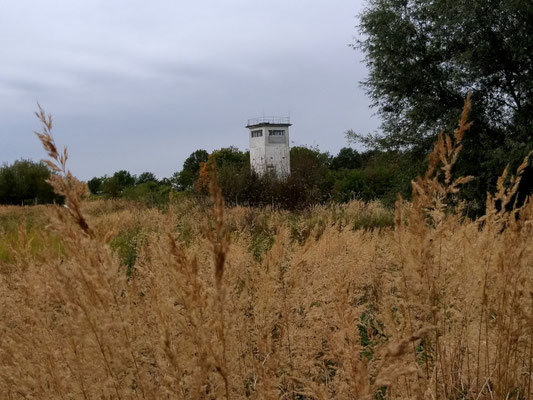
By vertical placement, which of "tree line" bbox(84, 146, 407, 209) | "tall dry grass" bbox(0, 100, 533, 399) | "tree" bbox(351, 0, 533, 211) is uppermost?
"tree" bbox(351, 0, 533, 211)

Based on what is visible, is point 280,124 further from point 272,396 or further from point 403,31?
point 272,396

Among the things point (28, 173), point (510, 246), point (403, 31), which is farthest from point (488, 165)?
point (28, 173)

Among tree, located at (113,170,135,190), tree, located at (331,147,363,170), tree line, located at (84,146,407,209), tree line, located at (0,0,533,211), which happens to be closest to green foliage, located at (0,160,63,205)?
tree line, located at (84,146,407,209)

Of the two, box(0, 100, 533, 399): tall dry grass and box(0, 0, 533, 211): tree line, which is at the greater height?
box(0, 0, 533, 211): tree line

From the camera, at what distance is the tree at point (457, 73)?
1402 centimetres

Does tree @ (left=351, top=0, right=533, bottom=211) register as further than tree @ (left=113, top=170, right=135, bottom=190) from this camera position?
No

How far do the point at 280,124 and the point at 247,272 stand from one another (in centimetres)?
4566

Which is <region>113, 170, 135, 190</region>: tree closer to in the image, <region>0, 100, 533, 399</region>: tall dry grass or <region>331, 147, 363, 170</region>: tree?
<region>331, 147, 363, 170</region>: tree

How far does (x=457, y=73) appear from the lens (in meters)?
14.5

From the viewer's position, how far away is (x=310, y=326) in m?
2.63

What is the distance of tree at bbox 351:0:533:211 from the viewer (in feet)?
46.0

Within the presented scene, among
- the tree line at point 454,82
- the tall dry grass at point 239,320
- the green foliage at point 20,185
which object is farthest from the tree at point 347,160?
the tall dry grass at point 239,320

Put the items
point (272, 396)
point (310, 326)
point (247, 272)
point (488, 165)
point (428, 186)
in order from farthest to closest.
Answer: point (488, 165)
point (247, 272)
point (310, 326)
point (428, 186)
point (272, 396)

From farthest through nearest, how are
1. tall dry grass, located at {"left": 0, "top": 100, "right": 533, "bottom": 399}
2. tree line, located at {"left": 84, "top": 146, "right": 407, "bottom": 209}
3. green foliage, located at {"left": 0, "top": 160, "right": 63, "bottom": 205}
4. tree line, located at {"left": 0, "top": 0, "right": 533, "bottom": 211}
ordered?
green foliage, located at {"left": 0, "top": 160, "right": 63, "bottom": 205} < tree line, located at {"left": 84, "top": 146, "right": 407, "bottom": 209} < tree line, located at {"left": 0, "top": 0, "right": 533, "bottom": 211} < tall dry grass, located at {"left": 0, "top": 100, "right": 533, "bottom": 399}
